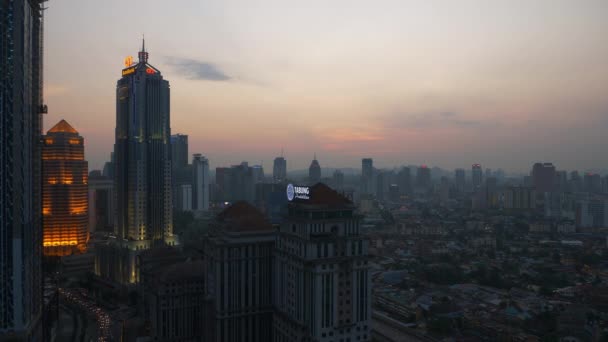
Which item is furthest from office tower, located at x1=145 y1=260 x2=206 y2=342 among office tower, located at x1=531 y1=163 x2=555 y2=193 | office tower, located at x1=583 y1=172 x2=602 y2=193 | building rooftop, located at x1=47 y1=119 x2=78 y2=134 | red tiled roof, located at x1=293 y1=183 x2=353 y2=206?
office tower, located at x1=583 y1=172 x2=602 y2=193

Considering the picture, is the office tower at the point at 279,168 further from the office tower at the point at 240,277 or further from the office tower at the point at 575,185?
the office tower at the point at 575,185

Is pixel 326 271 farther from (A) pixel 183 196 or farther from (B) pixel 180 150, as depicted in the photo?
(B) pixel 180 150

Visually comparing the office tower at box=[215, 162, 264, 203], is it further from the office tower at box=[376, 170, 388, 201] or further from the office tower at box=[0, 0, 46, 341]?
the office tower at box=[0, 0, 46, 341]

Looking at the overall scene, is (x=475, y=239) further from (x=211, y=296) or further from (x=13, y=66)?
(x=13, y=66)

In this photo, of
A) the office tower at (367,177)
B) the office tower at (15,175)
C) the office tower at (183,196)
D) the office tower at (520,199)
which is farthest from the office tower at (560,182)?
the office tower at (15,175)

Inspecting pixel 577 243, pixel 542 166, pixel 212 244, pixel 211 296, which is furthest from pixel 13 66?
pixel 542 166

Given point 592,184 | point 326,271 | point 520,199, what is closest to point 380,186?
point 520,199
